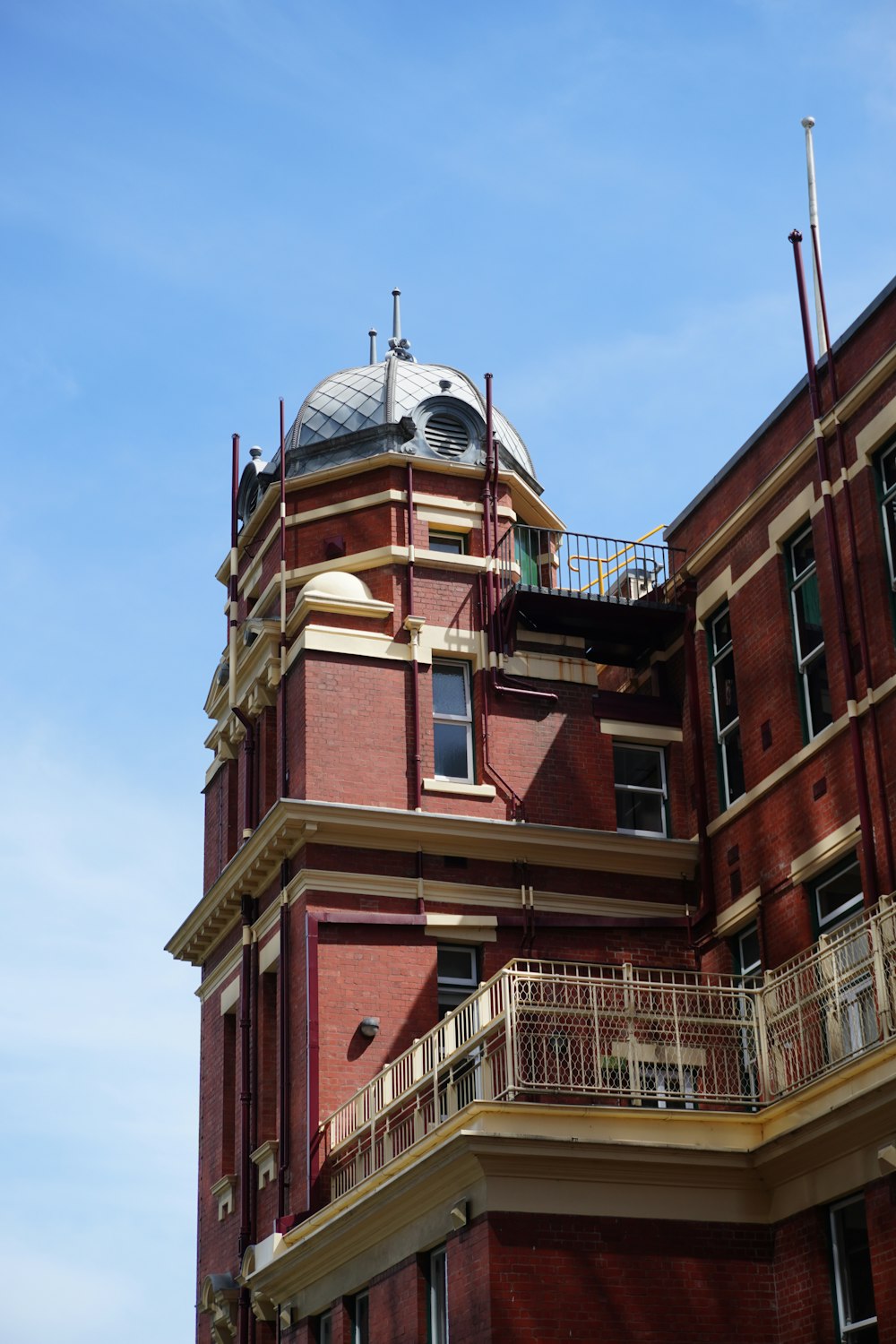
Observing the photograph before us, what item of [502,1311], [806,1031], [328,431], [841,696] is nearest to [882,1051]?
[806,1031]

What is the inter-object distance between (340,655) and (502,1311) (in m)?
11.8

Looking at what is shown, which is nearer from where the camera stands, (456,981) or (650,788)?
(456,981)

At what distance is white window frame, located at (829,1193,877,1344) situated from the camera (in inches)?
725

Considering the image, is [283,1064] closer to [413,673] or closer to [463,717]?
[463,717]

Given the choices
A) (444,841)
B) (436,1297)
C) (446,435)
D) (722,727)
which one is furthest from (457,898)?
(446,435)

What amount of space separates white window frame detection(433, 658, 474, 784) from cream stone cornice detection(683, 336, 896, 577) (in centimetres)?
364

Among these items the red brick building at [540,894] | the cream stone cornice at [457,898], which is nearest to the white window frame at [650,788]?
the red brick building at [540,894]

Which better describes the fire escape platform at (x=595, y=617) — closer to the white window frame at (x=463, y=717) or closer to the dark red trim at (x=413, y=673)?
the white window frame at (x=463, y=717)

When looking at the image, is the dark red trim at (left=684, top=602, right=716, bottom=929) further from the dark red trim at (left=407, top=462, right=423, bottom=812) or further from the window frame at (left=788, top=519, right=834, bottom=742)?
the dark red trim at (left=407, top=462, right=423, bottom=812)

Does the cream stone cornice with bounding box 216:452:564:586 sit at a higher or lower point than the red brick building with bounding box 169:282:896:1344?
higher

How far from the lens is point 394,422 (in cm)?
3053

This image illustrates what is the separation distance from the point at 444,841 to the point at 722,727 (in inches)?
169

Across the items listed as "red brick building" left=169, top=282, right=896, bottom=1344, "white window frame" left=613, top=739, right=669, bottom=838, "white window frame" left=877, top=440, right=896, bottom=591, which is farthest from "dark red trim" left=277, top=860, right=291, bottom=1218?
"white window frame" left=877, top=440, right=896, bottom=591

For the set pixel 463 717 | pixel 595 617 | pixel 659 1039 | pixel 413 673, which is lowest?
pixel 659 1039
